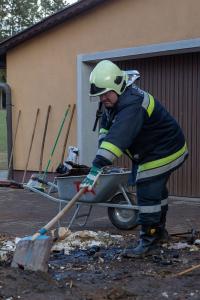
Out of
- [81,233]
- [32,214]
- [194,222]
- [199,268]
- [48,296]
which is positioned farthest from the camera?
[32,214]

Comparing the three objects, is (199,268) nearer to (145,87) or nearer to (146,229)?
(146,229)

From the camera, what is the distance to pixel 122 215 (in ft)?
25.4

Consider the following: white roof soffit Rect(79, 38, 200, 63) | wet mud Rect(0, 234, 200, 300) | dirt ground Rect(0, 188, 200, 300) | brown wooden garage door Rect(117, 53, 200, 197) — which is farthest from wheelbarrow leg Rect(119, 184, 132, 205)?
white roof soffit Rect(79, 38, 200, 63)

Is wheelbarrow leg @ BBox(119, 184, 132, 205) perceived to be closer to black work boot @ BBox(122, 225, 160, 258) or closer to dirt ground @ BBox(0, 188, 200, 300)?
dirt ground @ BBox(0, 188, 200, 300)

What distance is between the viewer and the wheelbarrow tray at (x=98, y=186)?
24.4ft

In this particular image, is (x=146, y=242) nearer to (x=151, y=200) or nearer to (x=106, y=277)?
(x=151, y=200)

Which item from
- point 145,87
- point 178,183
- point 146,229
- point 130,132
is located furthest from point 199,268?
point 145,87

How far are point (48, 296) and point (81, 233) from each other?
233 centimetres

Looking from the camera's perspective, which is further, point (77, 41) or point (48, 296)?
point (77, 41)

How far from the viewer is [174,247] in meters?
6.34

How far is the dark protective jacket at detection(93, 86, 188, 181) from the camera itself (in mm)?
5645

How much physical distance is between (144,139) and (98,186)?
5.25 ft

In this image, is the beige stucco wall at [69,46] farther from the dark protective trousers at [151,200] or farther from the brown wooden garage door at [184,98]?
the dark protective trousers at [151,200]

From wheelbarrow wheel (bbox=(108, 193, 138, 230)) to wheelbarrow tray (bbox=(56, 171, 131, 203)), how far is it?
0.51 ft
